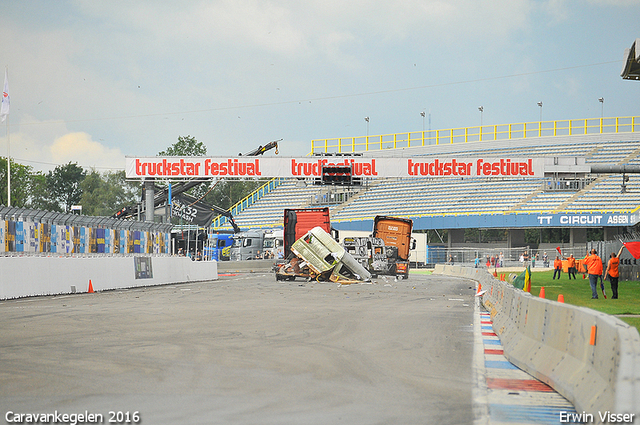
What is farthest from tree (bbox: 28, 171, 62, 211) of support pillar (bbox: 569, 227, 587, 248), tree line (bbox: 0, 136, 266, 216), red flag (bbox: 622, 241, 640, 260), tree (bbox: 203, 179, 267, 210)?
red flag (bbox: 622, 241, 640, 260)

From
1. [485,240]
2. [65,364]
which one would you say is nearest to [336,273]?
[65,364]

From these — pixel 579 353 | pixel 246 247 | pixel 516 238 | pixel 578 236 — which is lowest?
pixel 246 247

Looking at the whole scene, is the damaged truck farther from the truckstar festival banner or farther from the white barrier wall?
the white barrier wall

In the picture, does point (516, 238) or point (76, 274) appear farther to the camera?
point (516, 238)

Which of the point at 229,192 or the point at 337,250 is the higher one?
the point at 229,192

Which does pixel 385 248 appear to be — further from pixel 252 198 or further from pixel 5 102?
pixel 252 198

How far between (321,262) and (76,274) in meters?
13.0

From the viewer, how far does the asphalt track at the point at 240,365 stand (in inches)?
254

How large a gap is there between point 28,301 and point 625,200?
51.3 m

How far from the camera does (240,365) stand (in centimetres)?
891

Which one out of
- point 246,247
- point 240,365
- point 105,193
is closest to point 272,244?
point 246,247

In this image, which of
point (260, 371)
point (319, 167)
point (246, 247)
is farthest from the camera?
point (246, 247)

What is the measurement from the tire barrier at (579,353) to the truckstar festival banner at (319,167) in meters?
34.3

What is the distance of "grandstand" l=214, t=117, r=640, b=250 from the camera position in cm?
5978
